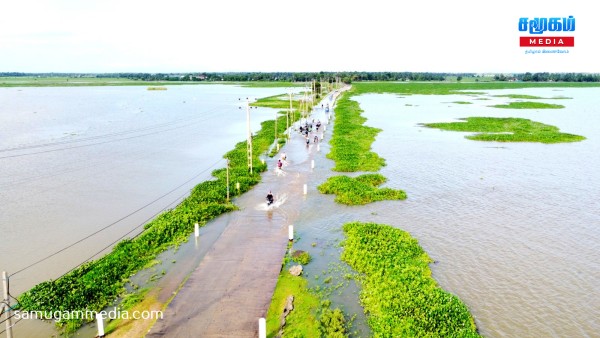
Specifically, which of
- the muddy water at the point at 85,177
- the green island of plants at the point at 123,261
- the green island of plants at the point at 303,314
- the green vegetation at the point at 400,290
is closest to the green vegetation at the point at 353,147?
the green island of plants at the point at 123,261

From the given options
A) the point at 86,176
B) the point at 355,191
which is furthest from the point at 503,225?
the point at 86,176

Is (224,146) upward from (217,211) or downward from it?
upward

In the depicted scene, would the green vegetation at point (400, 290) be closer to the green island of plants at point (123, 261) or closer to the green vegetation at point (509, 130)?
the green island of plants at point (123, 261)

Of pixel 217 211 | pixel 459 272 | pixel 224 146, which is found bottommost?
pixel 459 272

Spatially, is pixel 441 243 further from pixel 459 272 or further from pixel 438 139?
pixel 438 139

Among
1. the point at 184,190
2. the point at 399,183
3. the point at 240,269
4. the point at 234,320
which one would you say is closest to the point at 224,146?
the point at 184,190

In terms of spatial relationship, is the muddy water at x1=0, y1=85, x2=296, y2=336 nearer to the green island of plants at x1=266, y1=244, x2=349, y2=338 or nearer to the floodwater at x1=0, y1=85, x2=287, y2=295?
the floodwater at x1=0, y1=85, x2=287, y2=295

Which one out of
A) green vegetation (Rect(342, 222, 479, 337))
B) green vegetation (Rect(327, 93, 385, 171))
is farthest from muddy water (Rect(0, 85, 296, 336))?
green vegetation (Rect(327, 93, 385, 171))

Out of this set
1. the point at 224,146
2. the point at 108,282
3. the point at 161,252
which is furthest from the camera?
the point at 224,146
